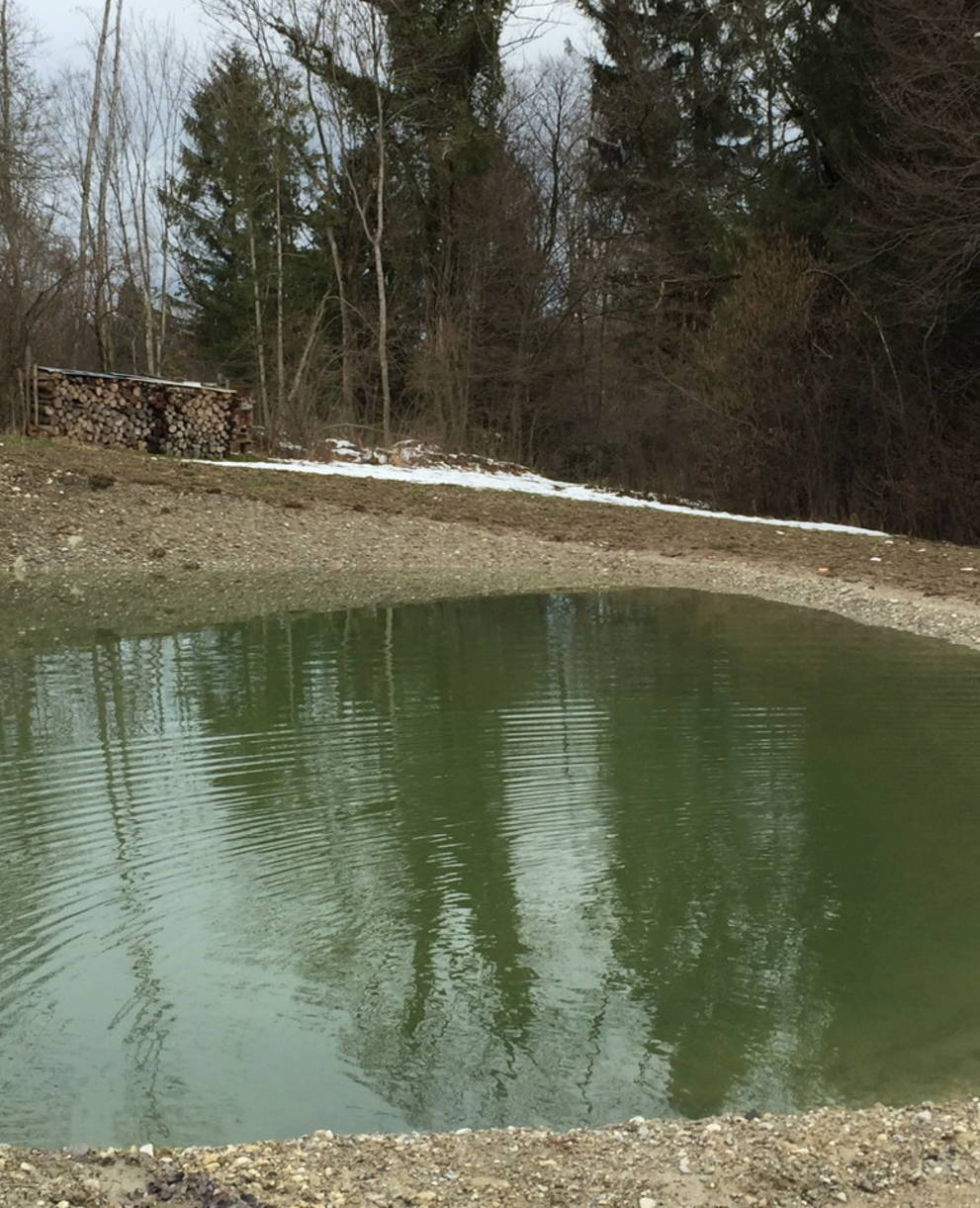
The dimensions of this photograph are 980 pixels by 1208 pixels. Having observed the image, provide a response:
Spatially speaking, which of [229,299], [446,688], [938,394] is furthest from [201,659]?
[229,299]

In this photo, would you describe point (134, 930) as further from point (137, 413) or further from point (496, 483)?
point (496, 483)

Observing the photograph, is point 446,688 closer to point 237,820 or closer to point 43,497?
point 237,820

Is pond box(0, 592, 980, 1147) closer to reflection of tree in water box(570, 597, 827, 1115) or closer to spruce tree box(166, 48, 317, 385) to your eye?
reflection of tree in water box(570, 597, 827, 1115)

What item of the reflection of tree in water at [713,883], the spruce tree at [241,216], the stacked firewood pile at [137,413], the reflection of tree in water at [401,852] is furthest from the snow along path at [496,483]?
the reflection of tree in water at [713,883]

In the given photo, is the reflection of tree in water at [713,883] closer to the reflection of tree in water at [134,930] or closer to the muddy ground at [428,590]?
the muddy ground at [428,590]

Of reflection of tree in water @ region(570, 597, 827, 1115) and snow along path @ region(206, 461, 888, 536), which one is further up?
snow along path @ region(206, 461, 888, 536)

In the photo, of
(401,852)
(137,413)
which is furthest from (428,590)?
(137,413)

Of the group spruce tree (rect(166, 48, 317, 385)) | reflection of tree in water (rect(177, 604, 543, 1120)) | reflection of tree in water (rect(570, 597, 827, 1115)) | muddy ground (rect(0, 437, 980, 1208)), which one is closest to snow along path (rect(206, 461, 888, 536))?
muddy ground (rect(0, 437, 980, 1208))

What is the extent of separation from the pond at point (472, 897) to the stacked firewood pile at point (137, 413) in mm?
11071

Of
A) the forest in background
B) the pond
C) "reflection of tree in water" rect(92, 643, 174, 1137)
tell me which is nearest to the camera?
"reflection of tree in water" rect(92, 643, 174, 1137)

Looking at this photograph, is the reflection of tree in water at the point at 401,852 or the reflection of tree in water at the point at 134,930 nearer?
the reflection of tree in water at the point at 134,930

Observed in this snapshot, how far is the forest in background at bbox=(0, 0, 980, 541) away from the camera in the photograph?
62.0ft

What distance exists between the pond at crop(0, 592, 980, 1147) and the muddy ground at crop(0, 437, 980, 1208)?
341mm

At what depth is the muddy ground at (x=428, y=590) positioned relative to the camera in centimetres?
297
